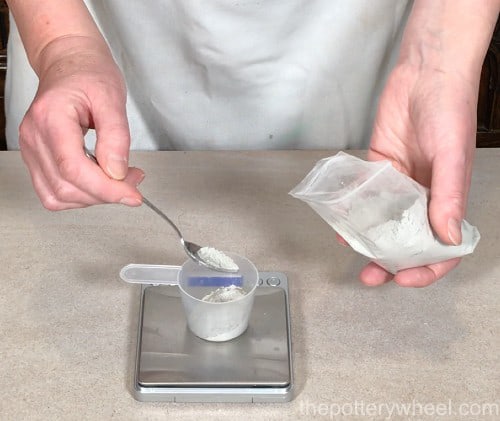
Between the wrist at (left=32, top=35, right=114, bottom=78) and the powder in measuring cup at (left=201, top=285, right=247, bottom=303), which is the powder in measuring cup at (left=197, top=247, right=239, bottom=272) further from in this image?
the wrist at (left=32, top=35, right=114, bottom=78)

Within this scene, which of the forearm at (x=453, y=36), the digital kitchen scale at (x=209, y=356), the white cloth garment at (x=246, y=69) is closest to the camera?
the digital kitchen scale at (x=209, y=356)

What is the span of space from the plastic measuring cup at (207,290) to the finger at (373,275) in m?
0.10

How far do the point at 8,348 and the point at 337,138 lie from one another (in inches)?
20.3

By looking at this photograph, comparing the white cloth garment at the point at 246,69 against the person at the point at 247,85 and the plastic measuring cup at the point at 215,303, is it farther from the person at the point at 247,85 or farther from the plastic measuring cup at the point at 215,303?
the plastic measuring cup at the point at 215,303

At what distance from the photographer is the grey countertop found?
621 mm

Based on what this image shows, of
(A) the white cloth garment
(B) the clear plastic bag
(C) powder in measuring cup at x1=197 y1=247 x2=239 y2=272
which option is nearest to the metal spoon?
(C) powder in measuring cup at x1=197 y1=247 x2=239 y2=272

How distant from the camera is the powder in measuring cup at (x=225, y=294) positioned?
66 cm

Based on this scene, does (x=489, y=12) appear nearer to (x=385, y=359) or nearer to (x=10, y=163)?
(x=385, y=359)

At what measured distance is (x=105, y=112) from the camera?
0.66 meters

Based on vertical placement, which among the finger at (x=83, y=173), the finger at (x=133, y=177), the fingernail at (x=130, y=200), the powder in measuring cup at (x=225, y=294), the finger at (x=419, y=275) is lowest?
the powder in measuring cup at (x=225, y=294)

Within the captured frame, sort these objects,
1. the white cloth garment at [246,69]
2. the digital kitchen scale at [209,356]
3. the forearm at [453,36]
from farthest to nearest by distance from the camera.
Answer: the white cloth garment at [246,69] → the forearm at [453,36] → the digital kitchen scale at [209,356]

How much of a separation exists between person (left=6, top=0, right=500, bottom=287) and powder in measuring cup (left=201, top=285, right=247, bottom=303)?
0.11m

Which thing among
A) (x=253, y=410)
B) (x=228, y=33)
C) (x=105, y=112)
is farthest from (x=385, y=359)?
(x=228, y=33)

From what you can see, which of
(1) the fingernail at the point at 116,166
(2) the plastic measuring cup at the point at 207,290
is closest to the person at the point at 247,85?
(1) the fingernail at the point at 116,166
